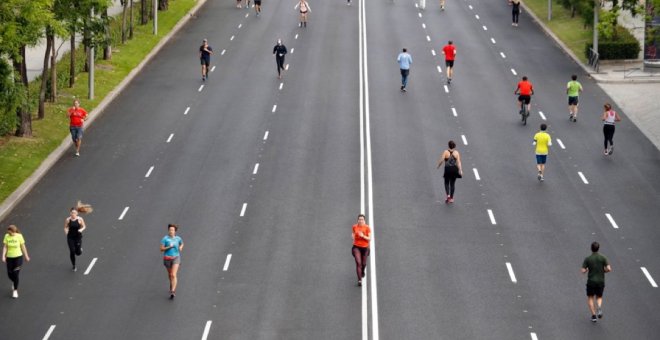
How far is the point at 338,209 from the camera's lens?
3156 centimetres

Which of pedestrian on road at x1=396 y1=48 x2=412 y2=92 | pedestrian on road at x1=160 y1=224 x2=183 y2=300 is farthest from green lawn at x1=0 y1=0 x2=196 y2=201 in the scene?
pedestrian on road at x1=396 y1=48 x2=412 y2=92

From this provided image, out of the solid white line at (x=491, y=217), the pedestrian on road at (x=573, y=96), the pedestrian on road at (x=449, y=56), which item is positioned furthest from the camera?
the pedestrian on road at (x=449, y=56)

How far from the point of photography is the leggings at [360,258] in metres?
25.5

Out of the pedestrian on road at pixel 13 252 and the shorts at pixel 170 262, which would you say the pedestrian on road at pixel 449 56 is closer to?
the shorts at pixel 170 262

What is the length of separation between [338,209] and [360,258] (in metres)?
5.98

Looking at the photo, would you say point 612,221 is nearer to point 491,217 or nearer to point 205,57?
point 491,217

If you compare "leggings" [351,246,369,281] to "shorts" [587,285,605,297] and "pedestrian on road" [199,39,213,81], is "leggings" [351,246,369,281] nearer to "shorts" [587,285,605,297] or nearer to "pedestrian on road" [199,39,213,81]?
"shorts" [587,285,605,297]

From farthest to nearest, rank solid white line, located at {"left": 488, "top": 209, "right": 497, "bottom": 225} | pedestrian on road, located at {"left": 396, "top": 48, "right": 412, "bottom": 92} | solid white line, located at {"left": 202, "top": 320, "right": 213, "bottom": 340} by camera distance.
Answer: pedestrian on road, located at {"left": 396, "top": 48, "right": 412, "bottom": 92}, solid white line, located at {"left": 488, "top": 209, "right": 497, "bottom": 225}, solid white line, located at {"left": 202, "top": 320, "right": 213, "bottom": 340}

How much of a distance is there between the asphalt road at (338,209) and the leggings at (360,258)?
49 centimetres

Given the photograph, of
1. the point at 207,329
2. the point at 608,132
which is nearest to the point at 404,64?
the point at 608,132

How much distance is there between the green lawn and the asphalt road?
0.86m

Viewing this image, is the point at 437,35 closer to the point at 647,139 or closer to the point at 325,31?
the point at 325,31

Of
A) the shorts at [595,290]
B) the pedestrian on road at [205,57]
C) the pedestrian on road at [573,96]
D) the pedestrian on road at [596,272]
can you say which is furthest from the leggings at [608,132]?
the pedestrian on road at [205,57]

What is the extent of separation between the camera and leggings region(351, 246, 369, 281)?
2555cm
